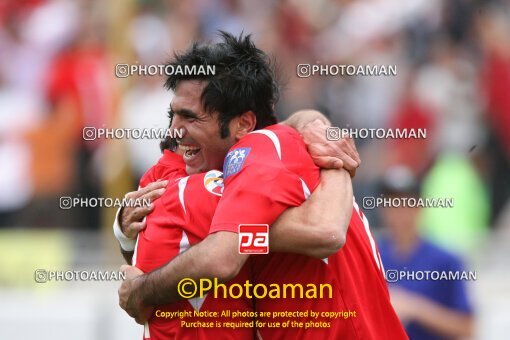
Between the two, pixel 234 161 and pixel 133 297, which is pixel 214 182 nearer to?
pixel 234 161

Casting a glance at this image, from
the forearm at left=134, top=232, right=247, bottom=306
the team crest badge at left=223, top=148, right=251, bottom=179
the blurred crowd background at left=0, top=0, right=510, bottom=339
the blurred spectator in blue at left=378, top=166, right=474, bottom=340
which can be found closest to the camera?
the forearm at left=134, top=232, right=247, bottom=306

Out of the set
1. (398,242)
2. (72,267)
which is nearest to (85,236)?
(72,267)

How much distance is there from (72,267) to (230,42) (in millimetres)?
2147

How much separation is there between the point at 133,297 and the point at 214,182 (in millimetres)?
424

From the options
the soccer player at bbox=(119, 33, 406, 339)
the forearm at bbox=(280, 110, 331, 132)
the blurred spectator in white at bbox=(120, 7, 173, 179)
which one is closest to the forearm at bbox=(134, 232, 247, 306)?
the soccer player at bbox=(119, 33, 406, 339)

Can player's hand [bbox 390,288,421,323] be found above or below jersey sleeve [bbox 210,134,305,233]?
above

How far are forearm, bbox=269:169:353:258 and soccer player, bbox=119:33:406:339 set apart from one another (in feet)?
0.08

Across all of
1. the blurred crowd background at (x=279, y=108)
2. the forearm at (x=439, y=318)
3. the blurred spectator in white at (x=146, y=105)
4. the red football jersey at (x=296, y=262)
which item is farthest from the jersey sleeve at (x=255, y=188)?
the blurred crowd background at (x=279, y=108)

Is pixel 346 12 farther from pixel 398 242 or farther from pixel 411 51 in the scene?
pixel 398 242

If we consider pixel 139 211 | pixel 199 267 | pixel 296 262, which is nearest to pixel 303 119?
pixel 296 262

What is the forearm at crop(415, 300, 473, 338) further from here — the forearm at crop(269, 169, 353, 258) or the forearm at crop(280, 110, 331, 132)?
the forearm at crop(269, 169, 353, 258)

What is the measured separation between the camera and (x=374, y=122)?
17.5 ft

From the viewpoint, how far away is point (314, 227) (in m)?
2.89

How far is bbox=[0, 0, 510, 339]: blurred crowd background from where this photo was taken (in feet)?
16.4
